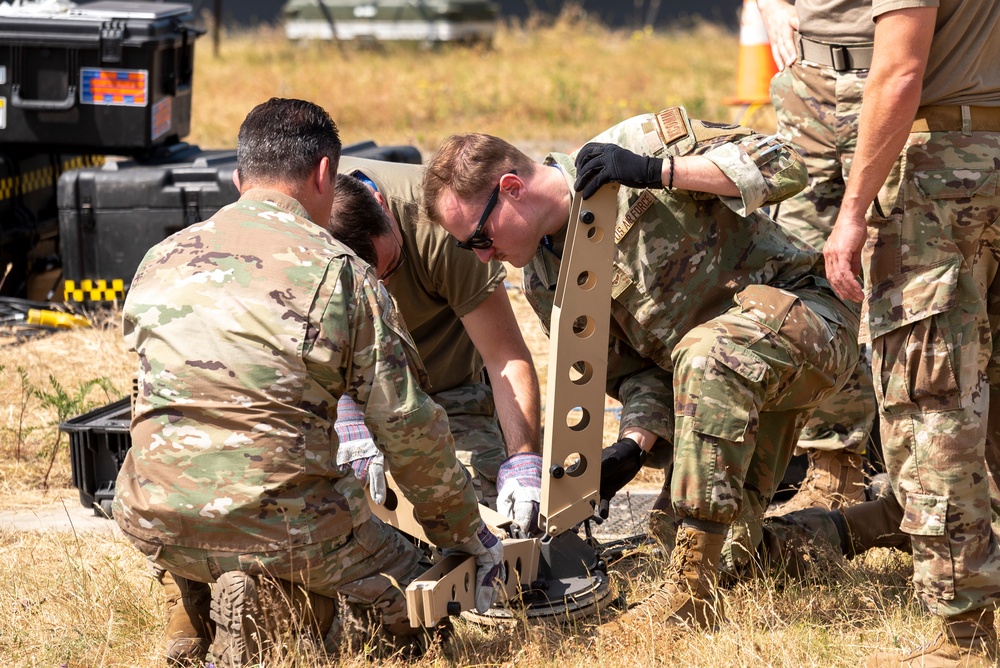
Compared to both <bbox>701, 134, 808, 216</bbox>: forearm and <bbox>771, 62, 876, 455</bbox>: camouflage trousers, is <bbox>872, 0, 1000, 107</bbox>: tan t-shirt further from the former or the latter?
<bbox>771, 62, 876, 455</bbox>: camouflage trousers

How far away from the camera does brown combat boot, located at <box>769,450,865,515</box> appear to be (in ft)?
15.0

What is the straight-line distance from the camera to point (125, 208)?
6508mm

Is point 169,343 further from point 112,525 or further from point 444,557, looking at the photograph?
point 112,525

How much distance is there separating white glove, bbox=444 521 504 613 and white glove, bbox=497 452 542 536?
260 millimetres

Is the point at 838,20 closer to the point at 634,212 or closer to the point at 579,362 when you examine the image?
the point at 634,212

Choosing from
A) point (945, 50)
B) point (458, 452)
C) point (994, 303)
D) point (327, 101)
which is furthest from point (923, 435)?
point (327, 101)

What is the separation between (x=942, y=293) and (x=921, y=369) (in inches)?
8.3

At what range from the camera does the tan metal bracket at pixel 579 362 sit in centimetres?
354

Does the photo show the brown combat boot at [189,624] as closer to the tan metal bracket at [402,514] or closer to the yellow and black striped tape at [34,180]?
the tan metal bracket at [402,514]

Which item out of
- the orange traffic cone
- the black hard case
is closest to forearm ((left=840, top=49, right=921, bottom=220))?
the black hard case

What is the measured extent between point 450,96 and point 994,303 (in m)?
10.6

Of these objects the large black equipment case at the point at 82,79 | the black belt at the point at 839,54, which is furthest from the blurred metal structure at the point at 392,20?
the black belt at the point at 839,54

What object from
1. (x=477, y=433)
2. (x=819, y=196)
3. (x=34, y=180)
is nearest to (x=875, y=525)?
(x=819, y=196)

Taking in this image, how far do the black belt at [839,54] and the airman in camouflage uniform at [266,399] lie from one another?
170 cm
